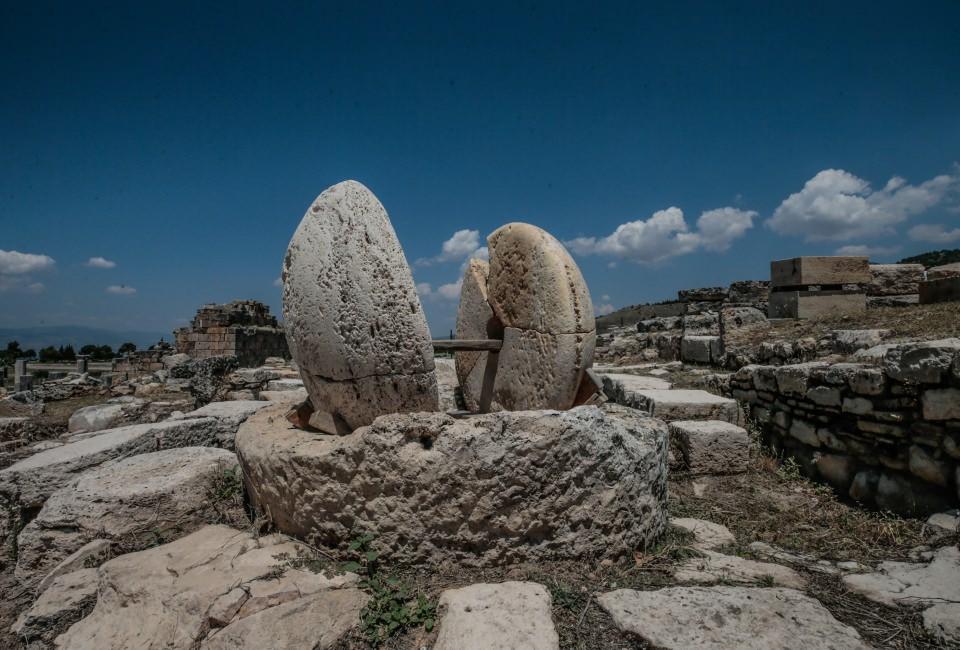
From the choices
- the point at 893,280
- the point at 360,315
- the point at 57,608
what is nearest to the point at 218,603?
the point at 57,608

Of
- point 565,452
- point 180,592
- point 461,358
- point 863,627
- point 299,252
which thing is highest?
point 299,252

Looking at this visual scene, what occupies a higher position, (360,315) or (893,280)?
(893,280)

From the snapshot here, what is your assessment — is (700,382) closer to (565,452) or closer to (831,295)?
(565,452)

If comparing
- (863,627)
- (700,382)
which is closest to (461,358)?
(863,627)

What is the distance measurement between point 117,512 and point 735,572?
3.23m

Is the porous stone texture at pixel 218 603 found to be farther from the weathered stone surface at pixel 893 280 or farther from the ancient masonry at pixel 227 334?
the weathered stone surface at pixel 893 280

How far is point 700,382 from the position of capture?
628cm

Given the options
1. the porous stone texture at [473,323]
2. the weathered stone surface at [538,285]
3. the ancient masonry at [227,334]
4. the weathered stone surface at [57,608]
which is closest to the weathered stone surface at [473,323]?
the porous stone texture at [473,323]

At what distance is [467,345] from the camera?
322 cm

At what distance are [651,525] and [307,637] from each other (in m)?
1.68

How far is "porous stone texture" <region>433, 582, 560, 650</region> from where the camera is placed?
171cm

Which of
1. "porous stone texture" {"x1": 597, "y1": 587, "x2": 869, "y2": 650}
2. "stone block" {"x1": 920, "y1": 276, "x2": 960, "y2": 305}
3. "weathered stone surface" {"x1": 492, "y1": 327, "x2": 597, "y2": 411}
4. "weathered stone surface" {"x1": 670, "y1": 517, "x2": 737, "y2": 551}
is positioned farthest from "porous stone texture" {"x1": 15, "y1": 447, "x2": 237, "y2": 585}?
"stone block" {"x1": 920, "y1": 276, "x2": 960, "y2": 305}

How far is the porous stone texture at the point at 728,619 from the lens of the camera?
1.72 meters

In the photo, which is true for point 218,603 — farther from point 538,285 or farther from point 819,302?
point 819,302
